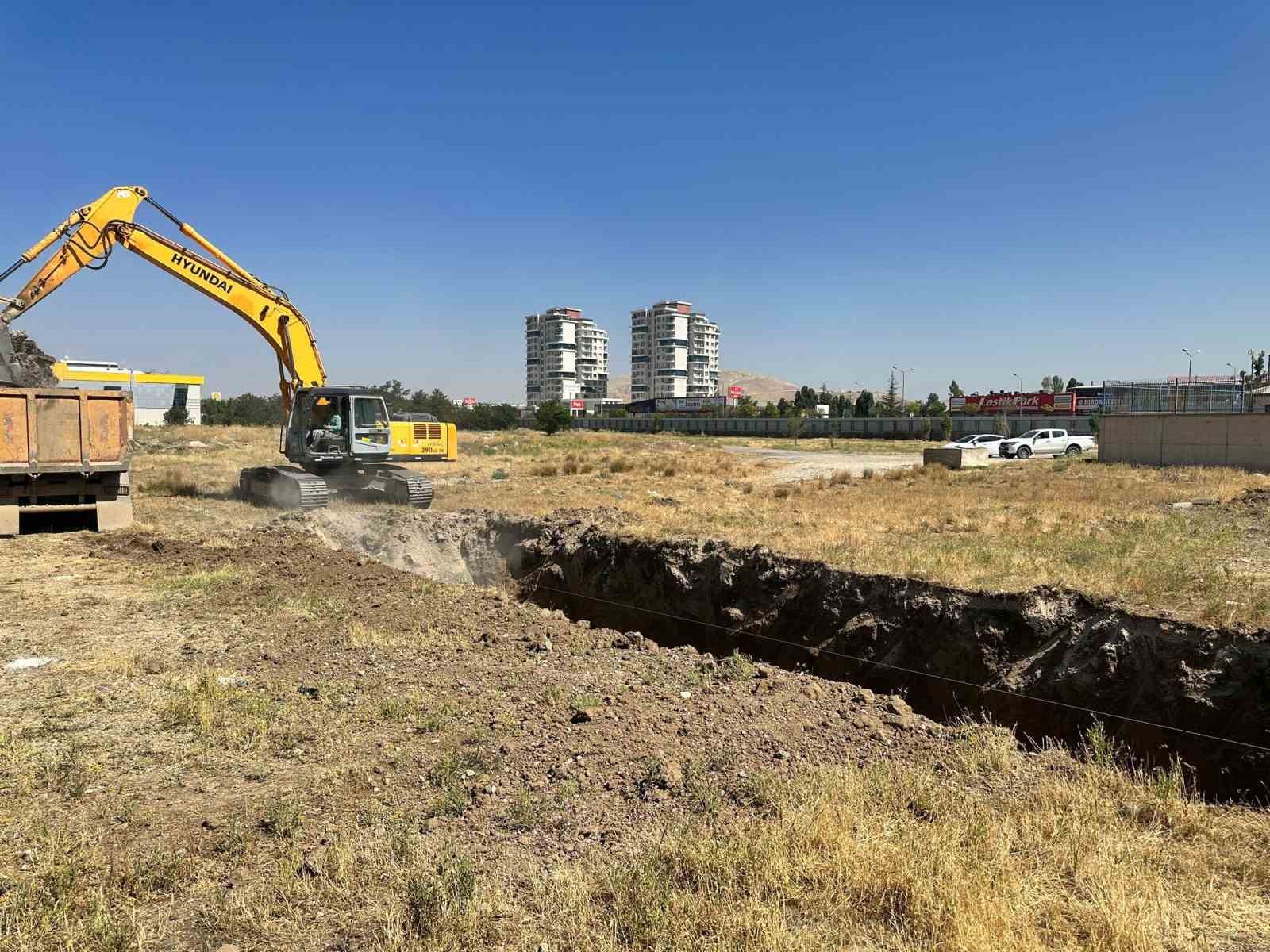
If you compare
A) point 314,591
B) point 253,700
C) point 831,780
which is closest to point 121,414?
point 314,591

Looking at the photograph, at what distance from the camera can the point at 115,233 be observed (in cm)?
1670

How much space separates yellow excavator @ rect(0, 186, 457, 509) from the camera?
16.2 meters

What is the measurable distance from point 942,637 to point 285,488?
14349 millimetres

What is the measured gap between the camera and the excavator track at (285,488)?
17250mm

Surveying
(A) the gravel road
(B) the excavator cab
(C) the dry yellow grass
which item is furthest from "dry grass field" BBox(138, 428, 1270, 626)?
(C) the dry yellow grass

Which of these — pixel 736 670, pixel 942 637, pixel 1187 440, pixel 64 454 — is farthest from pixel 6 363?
pixel 1187 440

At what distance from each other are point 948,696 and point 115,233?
18.0 meters

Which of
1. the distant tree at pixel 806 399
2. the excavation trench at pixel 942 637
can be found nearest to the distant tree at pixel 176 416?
the excavation trench at pixel 942 637

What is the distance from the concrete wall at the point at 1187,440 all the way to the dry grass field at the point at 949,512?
1596 mm

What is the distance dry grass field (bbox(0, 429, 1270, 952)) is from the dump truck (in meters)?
5.00

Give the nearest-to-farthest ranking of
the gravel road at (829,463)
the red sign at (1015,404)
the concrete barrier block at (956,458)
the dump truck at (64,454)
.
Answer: the dump truck at (64,454) → the concrete barrier block at (956,458) → the gravel road at (829,463) → the red sign at (1015,404)

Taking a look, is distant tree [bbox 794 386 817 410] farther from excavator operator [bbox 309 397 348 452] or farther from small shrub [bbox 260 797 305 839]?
small shrub [bbox 260 797 305 839]

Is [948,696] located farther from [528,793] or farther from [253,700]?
[253,700]

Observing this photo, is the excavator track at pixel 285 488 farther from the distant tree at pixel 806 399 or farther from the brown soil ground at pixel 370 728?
the distant tree at pixel 806 399
